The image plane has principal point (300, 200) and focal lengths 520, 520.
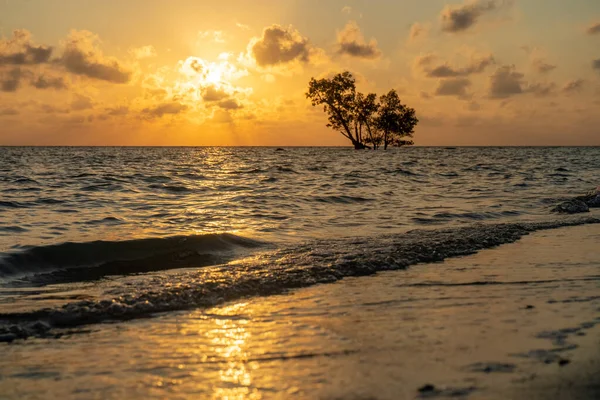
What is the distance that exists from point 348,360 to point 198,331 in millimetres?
1156

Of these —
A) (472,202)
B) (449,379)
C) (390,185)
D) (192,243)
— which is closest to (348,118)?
(390,185)

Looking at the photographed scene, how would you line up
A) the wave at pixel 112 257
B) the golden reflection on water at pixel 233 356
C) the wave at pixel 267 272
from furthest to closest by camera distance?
the wave at pixel 112 257 < the wave at pixel 267 272 < the golden reflection on water at pixel 233 356

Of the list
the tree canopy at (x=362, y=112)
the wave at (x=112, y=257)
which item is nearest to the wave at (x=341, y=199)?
the wave at (x=112, y=257)

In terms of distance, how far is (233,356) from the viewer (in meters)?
2.96

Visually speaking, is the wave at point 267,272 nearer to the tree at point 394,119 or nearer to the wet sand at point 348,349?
the wet sand at point 348,349

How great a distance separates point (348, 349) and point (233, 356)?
66 centimetres

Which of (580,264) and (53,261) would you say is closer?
(580,264)

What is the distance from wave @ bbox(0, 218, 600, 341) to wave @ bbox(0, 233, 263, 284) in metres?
0.06

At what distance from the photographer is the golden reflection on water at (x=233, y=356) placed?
8.15 ft

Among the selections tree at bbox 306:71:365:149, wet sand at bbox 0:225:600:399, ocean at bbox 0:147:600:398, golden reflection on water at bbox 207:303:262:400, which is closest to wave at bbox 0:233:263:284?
ocean at bbox 0:147:600:398

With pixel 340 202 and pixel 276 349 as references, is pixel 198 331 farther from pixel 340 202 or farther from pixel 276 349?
pixel 340 202

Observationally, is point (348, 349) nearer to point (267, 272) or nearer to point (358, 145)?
point (267, 272)

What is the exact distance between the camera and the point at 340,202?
13.0m

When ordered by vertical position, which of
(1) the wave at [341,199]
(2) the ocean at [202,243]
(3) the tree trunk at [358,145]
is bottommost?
(2) the ocean at [202,243]
